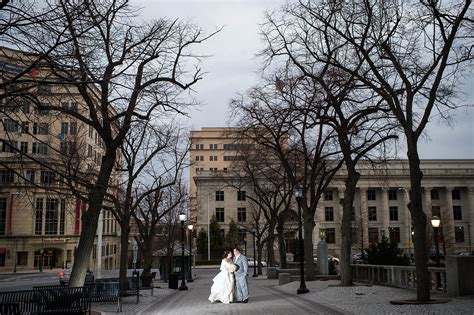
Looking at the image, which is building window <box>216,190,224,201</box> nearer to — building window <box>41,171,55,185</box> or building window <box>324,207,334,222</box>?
building window <box>324,207,334,222</box>

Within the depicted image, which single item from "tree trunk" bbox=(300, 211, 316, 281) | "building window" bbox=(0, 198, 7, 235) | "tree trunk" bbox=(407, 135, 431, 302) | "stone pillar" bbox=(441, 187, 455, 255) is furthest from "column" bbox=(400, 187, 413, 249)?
"tree trunk" bbox=(407, 135, 431, 302)

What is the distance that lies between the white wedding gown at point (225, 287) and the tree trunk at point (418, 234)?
6790mm

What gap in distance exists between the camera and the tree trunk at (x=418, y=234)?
15758mm

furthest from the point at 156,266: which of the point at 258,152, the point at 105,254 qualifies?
the point at 258,152

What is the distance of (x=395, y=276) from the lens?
23.3 metres

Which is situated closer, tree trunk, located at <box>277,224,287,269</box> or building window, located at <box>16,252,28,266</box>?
tree trunk, located at <box>277,224,287,269</box>

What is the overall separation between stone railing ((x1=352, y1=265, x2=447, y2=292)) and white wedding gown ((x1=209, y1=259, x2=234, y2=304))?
754cm

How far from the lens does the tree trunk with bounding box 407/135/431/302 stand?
15.8 m

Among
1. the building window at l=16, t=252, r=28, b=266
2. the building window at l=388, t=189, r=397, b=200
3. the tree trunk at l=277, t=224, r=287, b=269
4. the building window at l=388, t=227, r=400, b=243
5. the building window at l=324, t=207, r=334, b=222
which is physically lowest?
the building window at l=16, t=252, r=28, b=266

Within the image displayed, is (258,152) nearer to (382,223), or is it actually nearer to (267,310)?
(267,310)

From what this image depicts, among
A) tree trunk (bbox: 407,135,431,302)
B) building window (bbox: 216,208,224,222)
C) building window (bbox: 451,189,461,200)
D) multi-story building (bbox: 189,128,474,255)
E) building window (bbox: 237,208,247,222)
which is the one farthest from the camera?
building window (bbox: 451,189,461,200)

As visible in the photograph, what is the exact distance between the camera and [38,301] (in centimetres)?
1423

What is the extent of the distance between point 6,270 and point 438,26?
236 feet

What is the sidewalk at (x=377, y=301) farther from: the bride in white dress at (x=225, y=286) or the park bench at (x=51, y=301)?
the park bench at (x=51, y=301)
